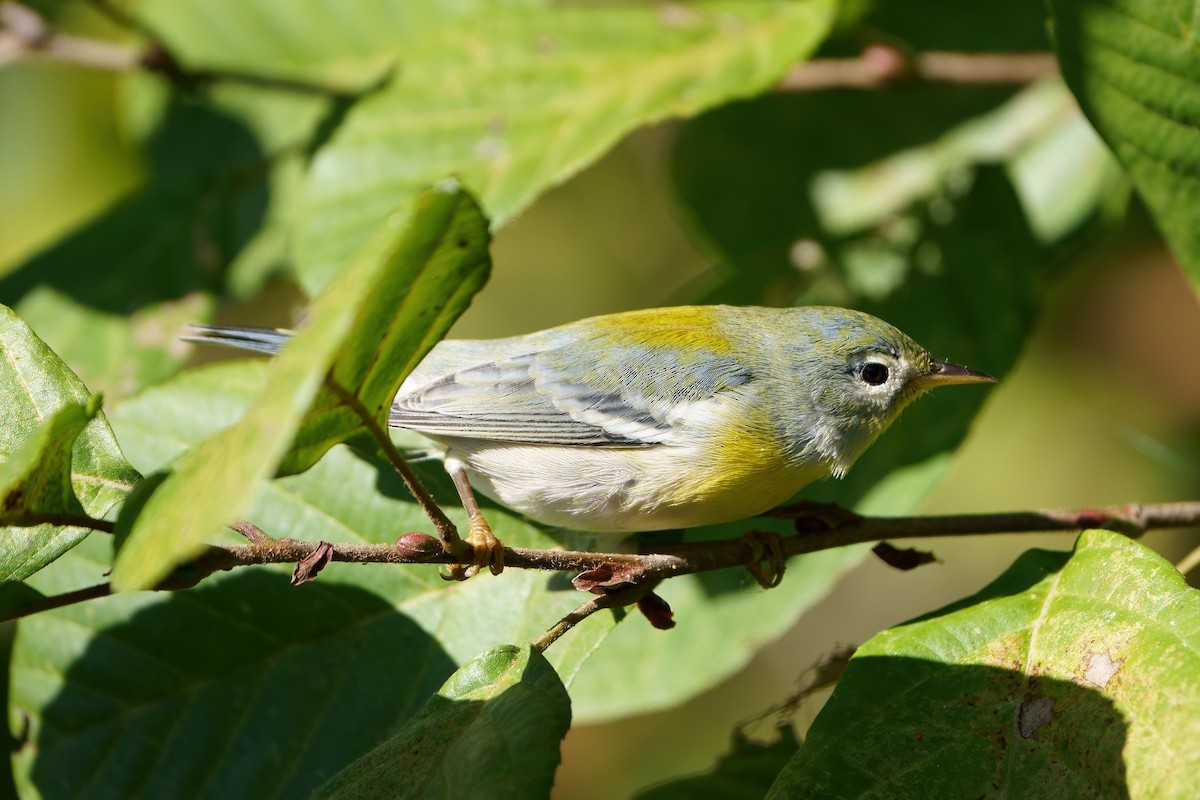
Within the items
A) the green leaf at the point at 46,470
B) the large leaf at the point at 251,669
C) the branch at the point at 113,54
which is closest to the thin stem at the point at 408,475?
the green leaf at the point at 46,470

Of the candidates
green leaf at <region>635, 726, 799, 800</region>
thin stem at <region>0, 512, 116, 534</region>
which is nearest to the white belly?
green leaf at <region>635, 726, 799, 800</region>

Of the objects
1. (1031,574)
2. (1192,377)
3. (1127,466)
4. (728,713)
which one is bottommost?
(728,713)

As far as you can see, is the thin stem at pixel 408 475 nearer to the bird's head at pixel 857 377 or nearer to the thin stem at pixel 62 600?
the thin stem at pixel 62 600

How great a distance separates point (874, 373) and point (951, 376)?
202mm

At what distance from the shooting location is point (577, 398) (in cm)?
277

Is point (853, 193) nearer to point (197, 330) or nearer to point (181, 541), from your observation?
point (197, 330)

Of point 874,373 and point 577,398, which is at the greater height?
point 874,373

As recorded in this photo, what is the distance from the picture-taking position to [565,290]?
21.0 ft

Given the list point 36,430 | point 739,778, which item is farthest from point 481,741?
point 739,778

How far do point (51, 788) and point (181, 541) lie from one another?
4.67ft

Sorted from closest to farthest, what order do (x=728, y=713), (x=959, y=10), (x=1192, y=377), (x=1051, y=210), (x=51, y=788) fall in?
(x=51, y=788), (x=1051, y=210), (x=959, y=10), (x=1192, y=377), (x=728, y=713)

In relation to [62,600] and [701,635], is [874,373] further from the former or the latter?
[62,600]

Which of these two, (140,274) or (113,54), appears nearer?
(140,274)

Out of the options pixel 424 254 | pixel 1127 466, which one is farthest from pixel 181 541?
pixel 1127 466
